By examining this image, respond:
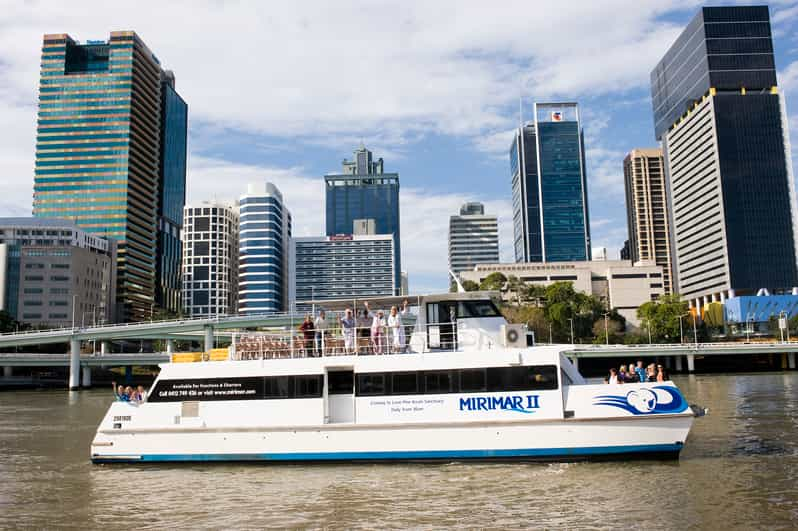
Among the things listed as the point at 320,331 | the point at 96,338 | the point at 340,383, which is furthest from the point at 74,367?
the point at 340,383

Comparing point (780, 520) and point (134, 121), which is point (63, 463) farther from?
point (134, 121)

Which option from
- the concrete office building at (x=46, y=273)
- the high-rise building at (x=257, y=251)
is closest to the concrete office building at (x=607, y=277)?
the high-rise building at (x=257, y=251)

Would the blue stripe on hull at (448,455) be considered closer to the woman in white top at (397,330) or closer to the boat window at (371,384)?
the boat window at (371,384)

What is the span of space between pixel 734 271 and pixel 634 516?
140 metres

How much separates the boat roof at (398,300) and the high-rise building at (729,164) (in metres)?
135

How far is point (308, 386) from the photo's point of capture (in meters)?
16.7

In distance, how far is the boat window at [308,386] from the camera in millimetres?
16594

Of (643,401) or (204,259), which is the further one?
(204,259)

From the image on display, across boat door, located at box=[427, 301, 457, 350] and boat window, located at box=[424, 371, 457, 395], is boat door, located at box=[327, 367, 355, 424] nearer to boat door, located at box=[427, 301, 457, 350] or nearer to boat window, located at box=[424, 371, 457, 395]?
boat window, located at box=[424, 371, 457, 395]

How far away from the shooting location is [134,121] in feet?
478

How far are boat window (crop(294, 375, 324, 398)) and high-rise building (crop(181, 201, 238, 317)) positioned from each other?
162755mm

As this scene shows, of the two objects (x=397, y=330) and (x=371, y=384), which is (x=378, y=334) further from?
(x=371, y=384)

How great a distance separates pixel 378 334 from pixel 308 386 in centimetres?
238

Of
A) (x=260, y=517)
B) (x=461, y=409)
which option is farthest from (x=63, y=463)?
(x=461, y=409)
